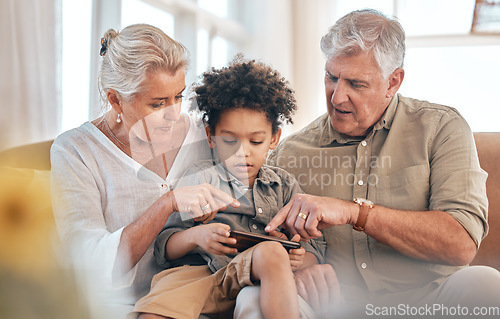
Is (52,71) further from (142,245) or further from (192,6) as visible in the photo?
(192,6)

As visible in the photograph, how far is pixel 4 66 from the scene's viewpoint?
1.68ft

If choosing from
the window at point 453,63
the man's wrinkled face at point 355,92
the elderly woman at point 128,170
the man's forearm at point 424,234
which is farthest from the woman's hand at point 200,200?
the window at point 453,63

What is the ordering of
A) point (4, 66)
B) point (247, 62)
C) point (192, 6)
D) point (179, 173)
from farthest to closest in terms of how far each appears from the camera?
point (192, 6)
point (247, 62)
point (179, 173)
point (4, 66)

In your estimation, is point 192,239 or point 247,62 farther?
point 247,62

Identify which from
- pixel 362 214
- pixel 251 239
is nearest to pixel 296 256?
pixel 251 239

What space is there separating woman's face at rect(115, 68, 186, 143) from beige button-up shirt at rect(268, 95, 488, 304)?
45 cm

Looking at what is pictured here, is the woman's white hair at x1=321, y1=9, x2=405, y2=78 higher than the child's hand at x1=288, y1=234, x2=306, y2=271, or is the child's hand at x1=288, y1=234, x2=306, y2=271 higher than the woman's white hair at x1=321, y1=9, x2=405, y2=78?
the woman's white hair at x1=321, y1=9, x2=405, y2=78

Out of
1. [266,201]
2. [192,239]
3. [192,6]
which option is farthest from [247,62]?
[192,6]

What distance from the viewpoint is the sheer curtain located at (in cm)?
43

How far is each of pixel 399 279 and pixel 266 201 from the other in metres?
0.38

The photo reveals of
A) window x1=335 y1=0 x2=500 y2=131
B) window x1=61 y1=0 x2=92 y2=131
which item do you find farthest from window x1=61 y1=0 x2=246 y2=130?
window x1=335 y1=0 x2=500 y2=131

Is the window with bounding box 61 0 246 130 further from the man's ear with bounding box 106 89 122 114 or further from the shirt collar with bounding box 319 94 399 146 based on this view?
the shirt collar with bounding box 319 94 399 146

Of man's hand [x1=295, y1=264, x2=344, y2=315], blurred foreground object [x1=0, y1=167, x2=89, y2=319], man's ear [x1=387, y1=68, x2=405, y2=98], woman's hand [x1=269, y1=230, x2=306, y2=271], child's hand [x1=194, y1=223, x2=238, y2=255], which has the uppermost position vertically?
man's ear [x1=387, y1=68, x2=405, y2=98]

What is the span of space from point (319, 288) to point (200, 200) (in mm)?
321
